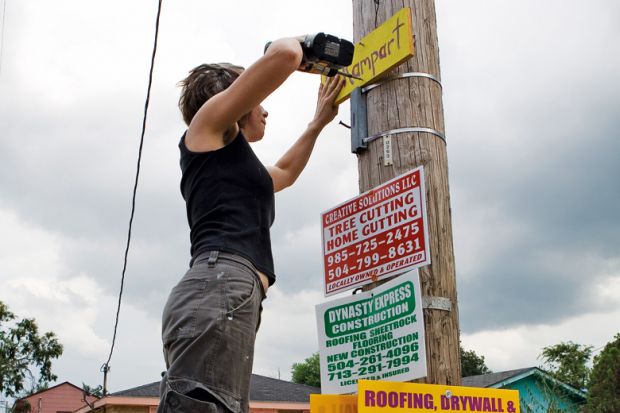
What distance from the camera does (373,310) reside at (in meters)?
3.84

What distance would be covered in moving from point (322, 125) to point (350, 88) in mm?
294

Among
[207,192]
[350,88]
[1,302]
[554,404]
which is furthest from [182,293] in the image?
[1,302]

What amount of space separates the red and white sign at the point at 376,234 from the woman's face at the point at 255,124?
40.5 inches

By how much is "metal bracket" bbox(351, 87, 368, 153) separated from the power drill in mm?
912

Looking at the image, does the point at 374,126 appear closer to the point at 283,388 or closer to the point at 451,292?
the point at 451,292

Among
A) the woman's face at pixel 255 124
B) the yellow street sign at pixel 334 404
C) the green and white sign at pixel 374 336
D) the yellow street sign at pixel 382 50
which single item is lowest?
the yellow street sign at pixel 334 404

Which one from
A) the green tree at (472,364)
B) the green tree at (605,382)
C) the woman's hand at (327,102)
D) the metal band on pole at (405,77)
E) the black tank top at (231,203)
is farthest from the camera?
the green tree at (472,364)

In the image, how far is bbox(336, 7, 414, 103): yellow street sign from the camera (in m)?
4.10

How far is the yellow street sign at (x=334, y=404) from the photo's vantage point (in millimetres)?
3598

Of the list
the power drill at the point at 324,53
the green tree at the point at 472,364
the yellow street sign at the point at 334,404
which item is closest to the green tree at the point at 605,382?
the yellow street sign at the point at 334,404

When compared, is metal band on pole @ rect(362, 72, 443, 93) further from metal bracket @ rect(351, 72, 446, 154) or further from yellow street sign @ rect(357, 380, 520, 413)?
yellow street sign @ rect(357, 380, 520, 413)

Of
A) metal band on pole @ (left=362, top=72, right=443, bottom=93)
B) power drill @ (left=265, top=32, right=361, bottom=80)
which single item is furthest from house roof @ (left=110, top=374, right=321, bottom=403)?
power drill @ (left=265, top=32, right=361, bottom=80)

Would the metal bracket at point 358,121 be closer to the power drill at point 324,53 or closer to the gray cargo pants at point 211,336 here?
the power drill at point 324,53

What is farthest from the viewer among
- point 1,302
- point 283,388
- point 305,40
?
point 1,302
